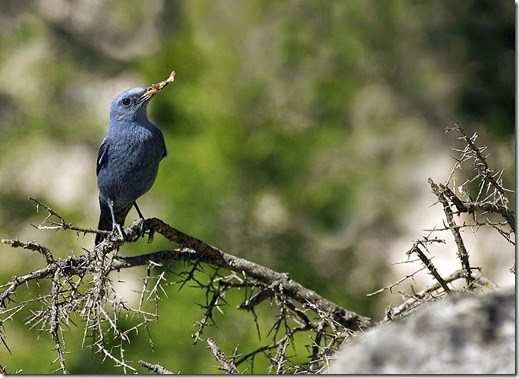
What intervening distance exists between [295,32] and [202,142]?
2207 millimetres

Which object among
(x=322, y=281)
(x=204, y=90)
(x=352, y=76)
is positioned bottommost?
(x=322, y=281)

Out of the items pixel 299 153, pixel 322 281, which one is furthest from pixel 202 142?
pixel 322 281

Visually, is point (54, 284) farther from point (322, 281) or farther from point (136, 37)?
point (136, 37)

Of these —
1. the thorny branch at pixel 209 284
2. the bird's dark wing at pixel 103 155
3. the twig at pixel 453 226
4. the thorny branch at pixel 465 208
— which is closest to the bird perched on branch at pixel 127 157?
the bird's dark wing at pixel 103 155

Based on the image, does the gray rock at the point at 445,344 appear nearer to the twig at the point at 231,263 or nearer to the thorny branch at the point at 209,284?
the thorny branch at the point at 209,284

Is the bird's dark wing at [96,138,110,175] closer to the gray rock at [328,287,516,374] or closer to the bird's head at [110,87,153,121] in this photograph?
the bird's head at [110,87,153,121]

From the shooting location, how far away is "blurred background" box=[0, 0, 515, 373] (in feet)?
32.2

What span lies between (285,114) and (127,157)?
20.7 feet

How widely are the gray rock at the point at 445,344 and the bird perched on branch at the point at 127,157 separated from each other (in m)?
2.76

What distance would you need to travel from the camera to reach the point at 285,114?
10805 millimetres

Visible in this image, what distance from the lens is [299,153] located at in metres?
10.5

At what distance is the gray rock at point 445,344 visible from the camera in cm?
183

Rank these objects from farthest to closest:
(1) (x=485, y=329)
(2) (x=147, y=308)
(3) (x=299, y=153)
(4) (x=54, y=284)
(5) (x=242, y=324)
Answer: (3) (x=299, y=153)
(2) (x=147, y=308)
(5) (x=242, y=324)
(4) (x=54, y=284)
(1) (x=485, y=329)

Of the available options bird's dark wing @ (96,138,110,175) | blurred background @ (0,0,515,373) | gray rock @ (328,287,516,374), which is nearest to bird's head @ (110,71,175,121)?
bird's dark wing @ (96,138,110,175)
